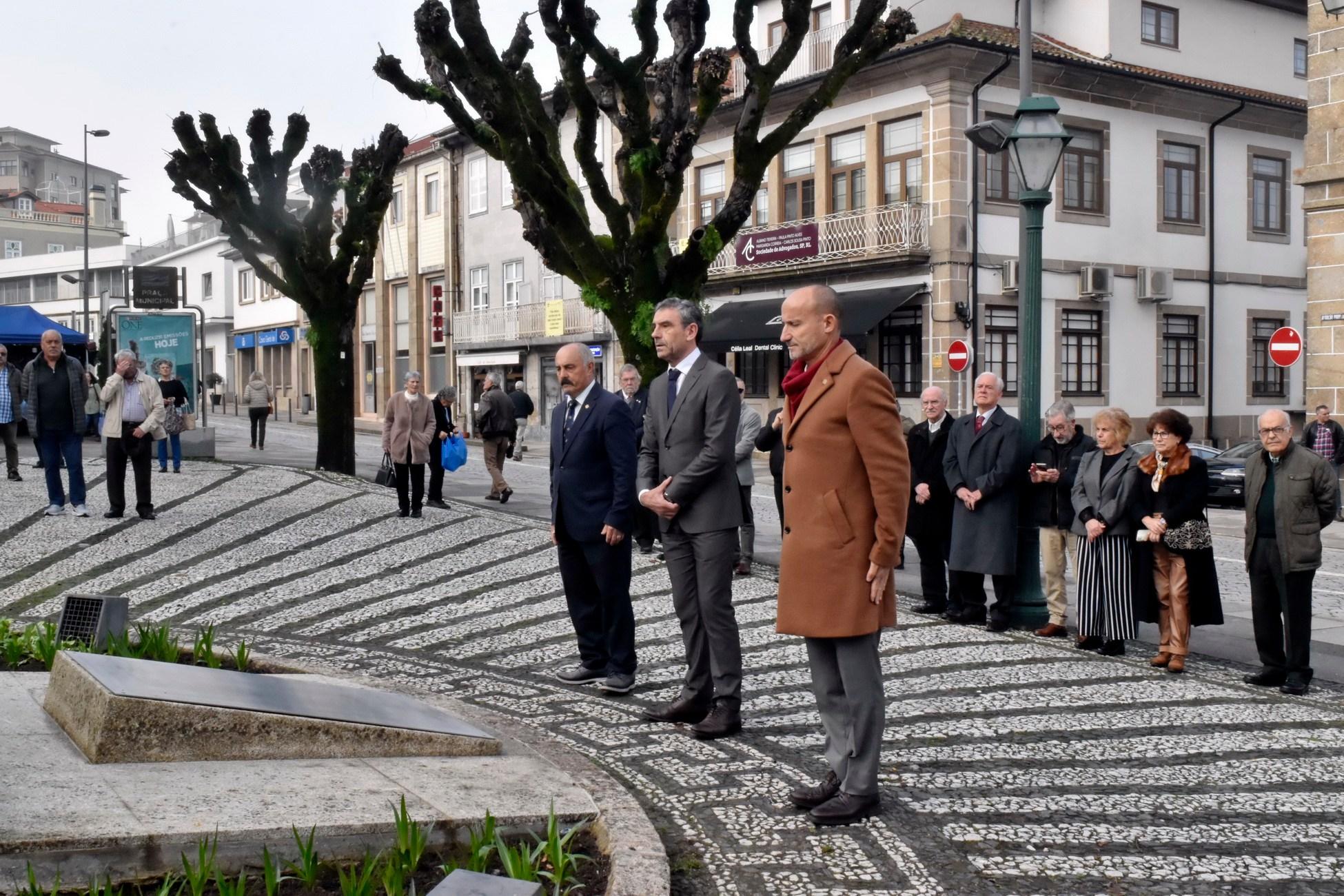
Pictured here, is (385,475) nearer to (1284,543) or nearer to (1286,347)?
(1284,543)

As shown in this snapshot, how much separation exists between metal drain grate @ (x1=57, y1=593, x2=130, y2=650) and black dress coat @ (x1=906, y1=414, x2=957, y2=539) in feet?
18.0

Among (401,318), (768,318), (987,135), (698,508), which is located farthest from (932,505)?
(401,318)

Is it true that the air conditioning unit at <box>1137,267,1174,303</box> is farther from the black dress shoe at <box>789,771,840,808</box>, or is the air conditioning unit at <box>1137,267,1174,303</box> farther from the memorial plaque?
the black dress shoe at <box>789,771,840,808</box>

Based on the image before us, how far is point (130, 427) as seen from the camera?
1409cm

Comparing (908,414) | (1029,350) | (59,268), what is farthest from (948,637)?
(59,268)

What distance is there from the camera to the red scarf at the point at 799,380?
543cm

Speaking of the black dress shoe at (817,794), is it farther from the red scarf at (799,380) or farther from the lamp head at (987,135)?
the lamp head at (987,135)

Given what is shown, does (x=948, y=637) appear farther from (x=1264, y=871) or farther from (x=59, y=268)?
(x=59, y=268)

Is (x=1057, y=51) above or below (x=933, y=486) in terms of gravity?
above

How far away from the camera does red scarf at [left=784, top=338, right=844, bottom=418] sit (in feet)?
17.8

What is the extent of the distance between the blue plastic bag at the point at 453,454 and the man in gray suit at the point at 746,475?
561cm

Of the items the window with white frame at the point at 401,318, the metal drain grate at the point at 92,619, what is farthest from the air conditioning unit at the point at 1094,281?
the window with white frame at the point at 401,318

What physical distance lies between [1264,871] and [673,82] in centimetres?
1088

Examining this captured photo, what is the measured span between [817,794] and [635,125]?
9959 millimetres
